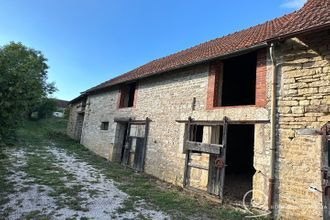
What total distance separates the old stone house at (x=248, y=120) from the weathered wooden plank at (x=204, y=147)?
0.09 ft

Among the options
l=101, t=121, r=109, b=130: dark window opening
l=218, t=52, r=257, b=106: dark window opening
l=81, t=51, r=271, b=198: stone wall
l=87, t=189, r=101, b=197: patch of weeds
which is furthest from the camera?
l=101, t=121, r=109, b=130: dark window opening

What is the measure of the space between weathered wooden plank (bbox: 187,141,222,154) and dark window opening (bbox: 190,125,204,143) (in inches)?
11.9

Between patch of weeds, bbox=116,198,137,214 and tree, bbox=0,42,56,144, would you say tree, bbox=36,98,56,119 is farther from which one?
patch of weeds, bbox=116,198,137,214

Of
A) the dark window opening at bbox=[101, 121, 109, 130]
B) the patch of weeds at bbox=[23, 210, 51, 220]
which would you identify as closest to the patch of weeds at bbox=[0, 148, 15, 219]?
the patch of weeds at bbox=[23, 210, 51, 220]

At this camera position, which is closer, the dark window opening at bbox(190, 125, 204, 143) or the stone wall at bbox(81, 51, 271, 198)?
the stone wall at bbox(81, 51, 271, 198)

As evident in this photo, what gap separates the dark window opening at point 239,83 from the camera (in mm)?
9431

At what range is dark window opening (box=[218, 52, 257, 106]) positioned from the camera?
9.43 meters

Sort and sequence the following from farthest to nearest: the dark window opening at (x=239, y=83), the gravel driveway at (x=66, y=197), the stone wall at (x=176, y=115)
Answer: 1. the dark window opening at (x=239, y=83)
2. the stone wall at (x=176, y=115)
3. the gravel driveway at (x=66, y=197)

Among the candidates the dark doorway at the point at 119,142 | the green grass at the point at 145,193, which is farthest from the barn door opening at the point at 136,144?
the dark doorway at the point at 119,142

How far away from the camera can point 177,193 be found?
728cm

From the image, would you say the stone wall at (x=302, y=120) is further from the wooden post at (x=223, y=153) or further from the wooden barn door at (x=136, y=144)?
the wooden barn door at (x=136, y=144)

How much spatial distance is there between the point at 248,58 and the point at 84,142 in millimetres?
11765

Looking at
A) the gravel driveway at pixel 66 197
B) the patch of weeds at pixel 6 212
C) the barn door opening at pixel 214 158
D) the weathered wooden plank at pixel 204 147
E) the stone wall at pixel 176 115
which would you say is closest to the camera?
the patch of weeds at pixel 6 212

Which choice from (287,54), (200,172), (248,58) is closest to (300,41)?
(287,54)
